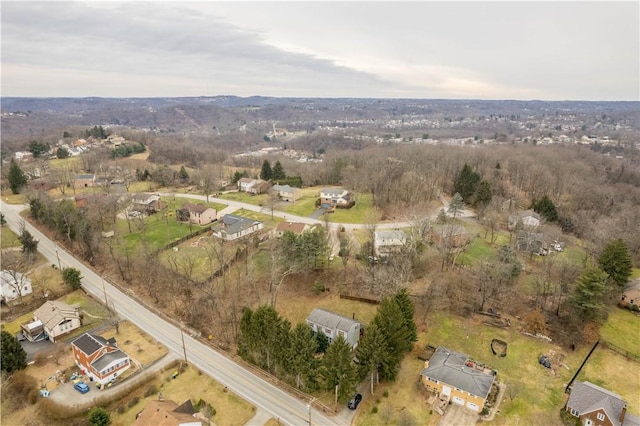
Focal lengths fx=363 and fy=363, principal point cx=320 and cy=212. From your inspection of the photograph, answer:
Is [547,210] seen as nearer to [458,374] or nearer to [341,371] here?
[458,374]

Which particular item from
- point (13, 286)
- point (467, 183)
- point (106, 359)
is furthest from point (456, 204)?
point (13, 286)

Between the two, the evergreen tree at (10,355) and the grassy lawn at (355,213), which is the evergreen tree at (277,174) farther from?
the evergreen tree at (10,355)

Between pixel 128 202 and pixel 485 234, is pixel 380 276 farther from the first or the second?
pixel 128 202

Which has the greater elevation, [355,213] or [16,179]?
[16,179]

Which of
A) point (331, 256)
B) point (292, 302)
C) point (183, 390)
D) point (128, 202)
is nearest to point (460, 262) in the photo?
point (331, 256)

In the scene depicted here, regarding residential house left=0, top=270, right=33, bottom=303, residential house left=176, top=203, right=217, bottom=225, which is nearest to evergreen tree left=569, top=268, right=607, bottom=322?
residential house left=176, top=203, right=217, bottom=225

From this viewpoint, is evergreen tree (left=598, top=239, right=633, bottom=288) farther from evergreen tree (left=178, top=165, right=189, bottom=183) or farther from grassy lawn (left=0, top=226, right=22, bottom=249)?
evergreen tree (left=178, top=165, right=189, bottom=183)
